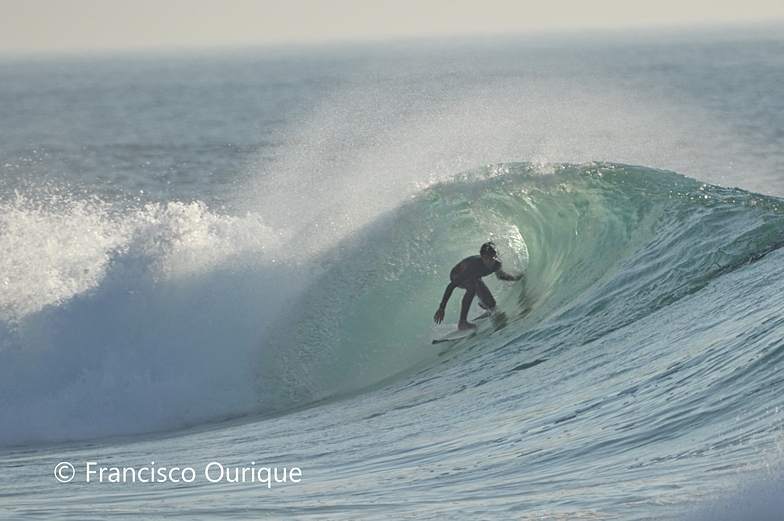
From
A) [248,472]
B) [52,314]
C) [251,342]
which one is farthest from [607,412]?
[52,314]

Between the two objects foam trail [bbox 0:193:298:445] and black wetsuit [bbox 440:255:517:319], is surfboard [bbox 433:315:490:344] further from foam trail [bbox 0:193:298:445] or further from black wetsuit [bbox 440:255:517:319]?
foam trail [bbox 0:193:298:445]

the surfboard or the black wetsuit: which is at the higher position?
the black wetsuit

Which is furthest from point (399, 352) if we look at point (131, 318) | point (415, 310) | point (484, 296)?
point (131, 318)

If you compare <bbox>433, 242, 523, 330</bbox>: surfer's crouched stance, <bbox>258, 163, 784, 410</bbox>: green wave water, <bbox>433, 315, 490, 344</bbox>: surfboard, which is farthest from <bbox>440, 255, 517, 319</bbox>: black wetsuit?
<bbox>258, 163, 784, 410</bbox>: green wave water

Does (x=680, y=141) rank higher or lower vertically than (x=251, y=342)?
higher

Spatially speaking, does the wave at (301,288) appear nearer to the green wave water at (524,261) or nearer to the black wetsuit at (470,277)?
the green wave water at (524,261)

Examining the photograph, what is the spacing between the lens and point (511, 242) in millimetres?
12352

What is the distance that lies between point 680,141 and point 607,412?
26678 mm

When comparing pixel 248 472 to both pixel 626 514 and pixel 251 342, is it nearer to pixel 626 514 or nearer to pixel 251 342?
pixel 626 514

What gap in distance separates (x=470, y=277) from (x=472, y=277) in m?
0.02

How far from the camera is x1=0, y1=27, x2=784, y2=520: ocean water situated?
18.3 ft

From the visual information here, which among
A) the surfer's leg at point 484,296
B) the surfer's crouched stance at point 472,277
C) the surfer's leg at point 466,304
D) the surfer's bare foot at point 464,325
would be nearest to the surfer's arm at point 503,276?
the surfer's crouched stance at point 472,277

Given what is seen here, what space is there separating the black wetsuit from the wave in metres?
0.46

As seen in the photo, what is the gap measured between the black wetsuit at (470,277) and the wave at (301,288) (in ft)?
1.49
